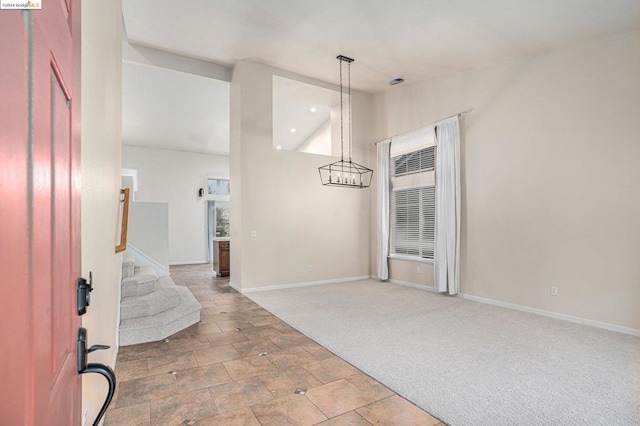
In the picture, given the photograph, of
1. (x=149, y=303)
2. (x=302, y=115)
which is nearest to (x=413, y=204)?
(x=302, y=115)

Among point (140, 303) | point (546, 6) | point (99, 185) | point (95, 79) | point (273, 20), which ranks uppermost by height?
point (273, 20)

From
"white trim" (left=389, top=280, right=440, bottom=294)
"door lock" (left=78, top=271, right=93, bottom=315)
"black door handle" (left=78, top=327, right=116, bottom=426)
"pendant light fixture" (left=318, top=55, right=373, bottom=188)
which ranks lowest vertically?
"white trim" (left=389, top=280, right=440, bottom=294)

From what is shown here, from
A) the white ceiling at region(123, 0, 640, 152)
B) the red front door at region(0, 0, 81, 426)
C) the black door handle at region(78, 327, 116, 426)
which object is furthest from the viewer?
the white ceiling at region(123, 0, 640, 152)

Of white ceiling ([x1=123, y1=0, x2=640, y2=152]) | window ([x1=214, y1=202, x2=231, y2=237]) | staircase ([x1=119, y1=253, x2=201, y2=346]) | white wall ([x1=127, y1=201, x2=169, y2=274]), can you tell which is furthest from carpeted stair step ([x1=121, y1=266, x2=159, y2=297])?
window ([x1=214, y1=202, x2=231, y2=237])

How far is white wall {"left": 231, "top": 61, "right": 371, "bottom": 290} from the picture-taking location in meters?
6.01

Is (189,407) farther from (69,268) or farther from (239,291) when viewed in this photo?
(239,291)

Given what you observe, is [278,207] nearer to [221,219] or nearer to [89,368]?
[221,219]

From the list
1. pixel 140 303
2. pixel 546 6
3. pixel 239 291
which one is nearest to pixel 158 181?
pixel 239 291

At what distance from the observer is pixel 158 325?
12.3 ft

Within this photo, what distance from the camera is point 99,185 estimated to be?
5.72 feet

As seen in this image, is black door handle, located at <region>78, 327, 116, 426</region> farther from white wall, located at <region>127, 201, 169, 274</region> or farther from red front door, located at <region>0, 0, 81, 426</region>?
white wall, located at <region>127, 201, 169, 274</region>

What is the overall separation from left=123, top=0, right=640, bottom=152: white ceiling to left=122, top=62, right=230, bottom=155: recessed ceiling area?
71mm

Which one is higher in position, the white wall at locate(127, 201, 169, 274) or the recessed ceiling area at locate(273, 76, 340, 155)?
the recessed ceiling area at locate(273, 76, 340, 155)

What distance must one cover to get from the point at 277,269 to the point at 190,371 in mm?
3422
